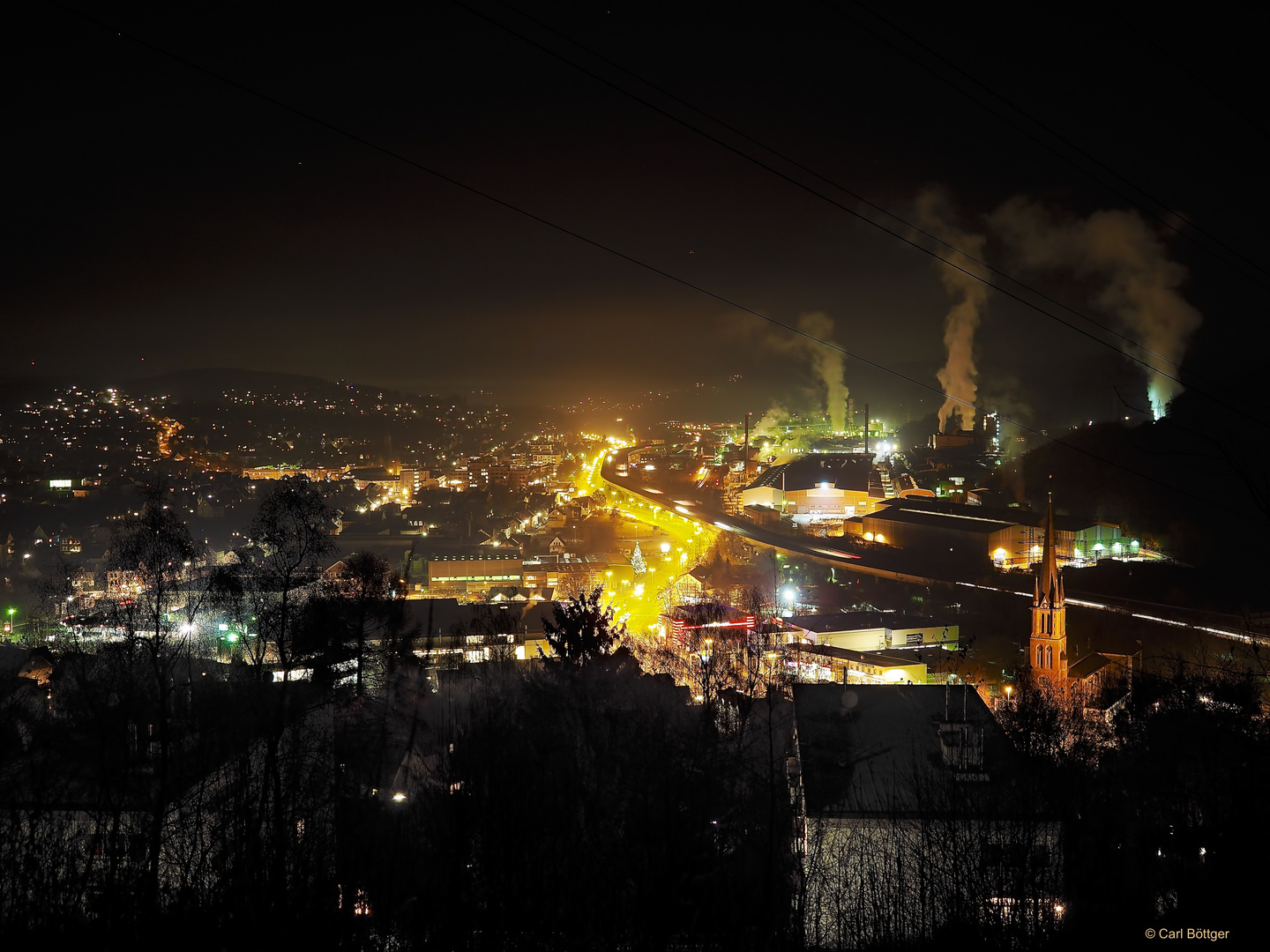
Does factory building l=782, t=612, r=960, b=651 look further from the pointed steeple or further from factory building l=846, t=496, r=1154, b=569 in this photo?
factory building l=846, t=496, r=1154, b=569

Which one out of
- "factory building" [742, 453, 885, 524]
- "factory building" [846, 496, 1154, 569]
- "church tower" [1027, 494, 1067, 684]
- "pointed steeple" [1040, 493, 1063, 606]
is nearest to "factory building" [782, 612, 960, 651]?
"church tower" [1027, 494, 1067, 684]

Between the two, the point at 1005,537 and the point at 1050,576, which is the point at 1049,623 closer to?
the point at 1050,576

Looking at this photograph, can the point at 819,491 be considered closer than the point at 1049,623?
No

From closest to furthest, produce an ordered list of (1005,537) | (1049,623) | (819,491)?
(1049,623) → (1005,537) → (819,491)

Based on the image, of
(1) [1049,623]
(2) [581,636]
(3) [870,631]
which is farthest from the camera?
(3) [870,631]

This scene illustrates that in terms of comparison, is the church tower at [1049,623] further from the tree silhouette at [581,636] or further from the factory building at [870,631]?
the tree silhouette at [581,636]

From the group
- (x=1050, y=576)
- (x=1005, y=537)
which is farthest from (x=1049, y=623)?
(x=1005, y=537)

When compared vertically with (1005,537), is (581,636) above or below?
below

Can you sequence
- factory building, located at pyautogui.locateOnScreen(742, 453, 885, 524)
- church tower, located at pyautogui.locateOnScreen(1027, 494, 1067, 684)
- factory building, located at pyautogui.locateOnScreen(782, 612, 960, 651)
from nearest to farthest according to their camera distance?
church tower, located at pyautogui.locateOnScreen(1027, 494, 1067, 684) < factory building, located at pyautogui.locateOnScreen(782, 612, 960, 651) < factory building, located at pyautogui.locateOnScreen(742, 453, 885, 524)

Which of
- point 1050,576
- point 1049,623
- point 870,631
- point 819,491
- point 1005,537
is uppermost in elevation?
point 819,491
